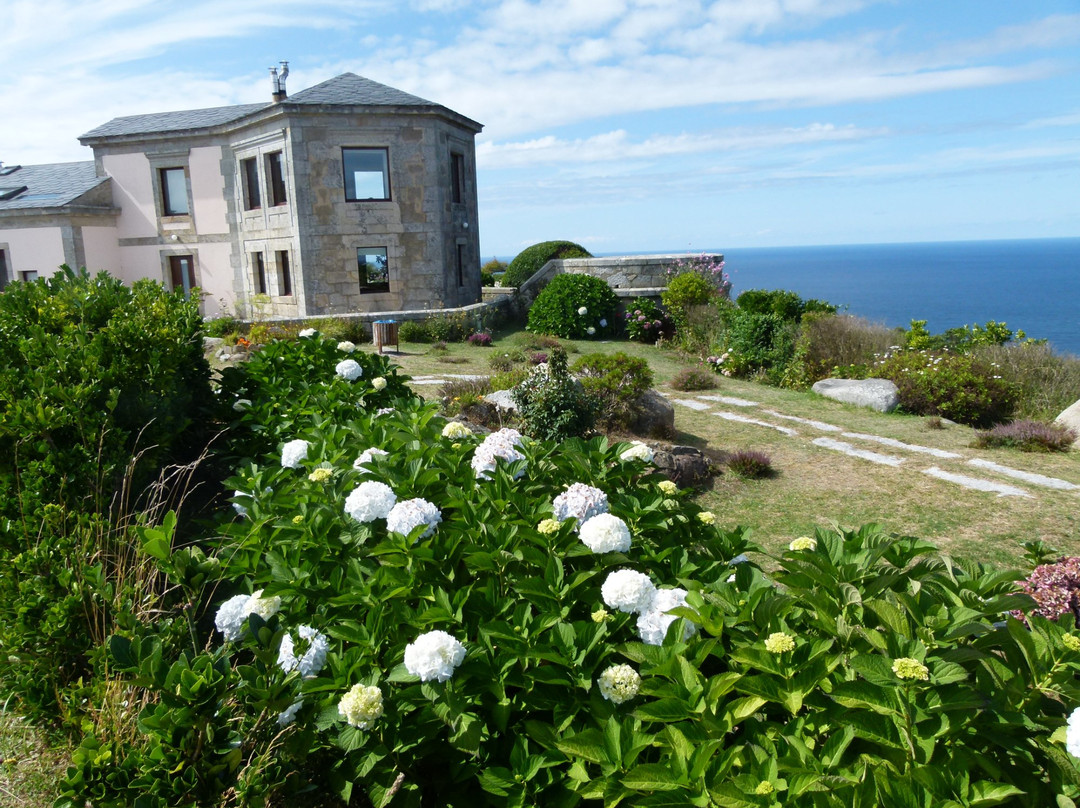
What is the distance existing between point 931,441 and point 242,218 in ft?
64.7

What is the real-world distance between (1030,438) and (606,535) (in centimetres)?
956

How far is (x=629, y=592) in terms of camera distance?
92.7 inches

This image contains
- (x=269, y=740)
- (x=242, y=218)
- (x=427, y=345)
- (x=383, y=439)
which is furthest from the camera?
(x=242, y=218)

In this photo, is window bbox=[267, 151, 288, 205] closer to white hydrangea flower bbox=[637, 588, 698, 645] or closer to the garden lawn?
the garden lawn

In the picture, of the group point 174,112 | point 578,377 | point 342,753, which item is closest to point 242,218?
point 174,112

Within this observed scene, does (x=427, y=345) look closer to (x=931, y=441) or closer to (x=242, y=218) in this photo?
(x=242, y=218)

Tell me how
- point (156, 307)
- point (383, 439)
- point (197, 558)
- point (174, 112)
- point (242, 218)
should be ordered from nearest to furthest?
point (197, 558) < point (383, 439) < point (156, 307) < point (242, 218) < point (174, 112)

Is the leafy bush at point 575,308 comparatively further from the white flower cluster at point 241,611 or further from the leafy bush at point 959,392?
the white flower cluster at point 241,611

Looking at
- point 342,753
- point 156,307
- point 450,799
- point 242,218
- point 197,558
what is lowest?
point 450,799

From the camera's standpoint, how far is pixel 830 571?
2.33 m

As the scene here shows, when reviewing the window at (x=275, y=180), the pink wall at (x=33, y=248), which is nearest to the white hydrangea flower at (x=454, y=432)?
the window at (x=275, y=180)

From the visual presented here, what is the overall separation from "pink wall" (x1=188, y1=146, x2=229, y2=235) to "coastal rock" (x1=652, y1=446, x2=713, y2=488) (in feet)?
63.2

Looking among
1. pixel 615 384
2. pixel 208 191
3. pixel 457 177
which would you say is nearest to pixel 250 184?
pixel 208 191

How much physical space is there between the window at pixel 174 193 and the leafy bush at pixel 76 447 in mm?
20128
